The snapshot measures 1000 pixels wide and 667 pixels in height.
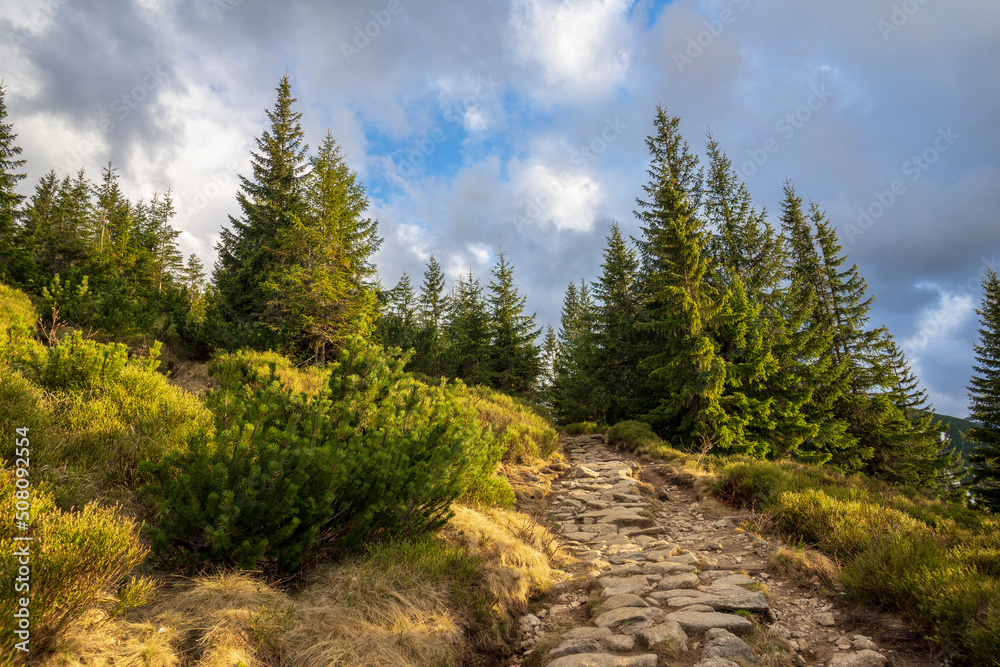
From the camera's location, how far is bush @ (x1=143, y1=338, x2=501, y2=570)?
10.1 ft

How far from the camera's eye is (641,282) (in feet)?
68.5

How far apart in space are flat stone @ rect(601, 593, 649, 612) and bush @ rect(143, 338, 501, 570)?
184 cm

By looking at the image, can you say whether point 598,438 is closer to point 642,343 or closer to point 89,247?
point 642,343

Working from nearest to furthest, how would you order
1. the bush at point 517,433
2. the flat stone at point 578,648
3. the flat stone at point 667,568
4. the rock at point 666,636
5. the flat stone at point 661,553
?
the rock at point 666,636 → the flat stone at point 578,648 → the flat stone at point 667,568 → the flat stone at point 661,553 → the bush at point 517,433

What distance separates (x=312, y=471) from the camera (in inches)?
137

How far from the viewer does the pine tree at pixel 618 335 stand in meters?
18.8

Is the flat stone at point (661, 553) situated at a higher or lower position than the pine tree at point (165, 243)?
lower

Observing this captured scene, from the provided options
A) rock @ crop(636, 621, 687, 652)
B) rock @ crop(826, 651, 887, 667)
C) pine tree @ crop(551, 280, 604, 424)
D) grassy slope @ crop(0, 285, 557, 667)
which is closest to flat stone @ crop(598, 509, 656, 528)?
grassy slope @ crop(0, 285, 557, 667)

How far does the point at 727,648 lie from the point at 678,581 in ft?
4.81

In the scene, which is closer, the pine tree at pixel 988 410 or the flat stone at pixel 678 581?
the flat stone at pixel 678 581

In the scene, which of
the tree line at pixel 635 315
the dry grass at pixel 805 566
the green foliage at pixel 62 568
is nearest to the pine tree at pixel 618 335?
the tree line at pixel 635 315

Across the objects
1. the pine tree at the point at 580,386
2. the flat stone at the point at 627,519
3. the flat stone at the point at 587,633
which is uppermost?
the pine tree at the point at 580,386

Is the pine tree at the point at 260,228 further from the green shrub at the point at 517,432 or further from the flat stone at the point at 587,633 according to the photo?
the flat stone at the point at 587,633

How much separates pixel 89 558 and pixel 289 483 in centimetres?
112
